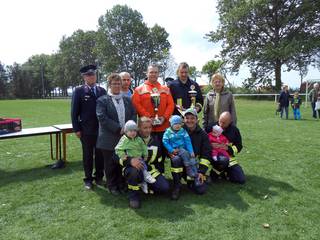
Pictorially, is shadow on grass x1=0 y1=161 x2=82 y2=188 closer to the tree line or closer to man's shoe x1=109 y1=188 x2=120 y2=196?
man's shoe x1=109 y1=188 x2=120 y2=196

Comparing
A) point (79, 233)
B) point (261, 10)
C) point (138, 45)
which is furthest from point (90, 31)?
point (79, 233)

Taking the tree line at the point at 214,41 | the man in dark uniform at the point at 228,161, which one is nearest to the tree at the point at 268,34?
the tree line at the point at 214,41

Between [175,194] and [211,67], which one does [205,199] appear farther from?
[211,67]

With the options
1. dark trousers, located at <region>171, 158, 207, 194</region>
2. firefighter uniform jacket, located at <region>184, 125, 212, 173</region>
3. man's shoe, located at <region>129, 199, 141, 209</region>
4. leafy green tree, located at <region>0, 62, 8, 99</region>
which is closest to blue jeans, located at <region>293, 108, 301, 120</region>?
firefighter uniform jacket, located at <region>184, 125, 212, 173</region>

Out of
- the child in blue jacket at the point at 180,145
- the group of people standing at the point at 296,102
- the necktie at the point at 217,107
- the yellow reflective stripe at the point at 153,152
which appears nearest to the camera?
the yellow reflective stripe at the point at 153,152

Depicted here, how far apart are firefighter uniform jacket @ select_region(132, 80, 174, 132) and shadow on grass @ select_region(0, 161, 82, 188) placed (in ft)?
7.24

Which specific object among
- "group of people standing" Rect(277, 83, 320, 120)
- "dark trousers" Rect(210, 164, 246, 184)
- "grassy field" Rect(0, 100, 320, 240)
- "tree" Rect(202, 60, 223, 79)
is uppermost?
"tree" Rect(202, 60, 223, 79)

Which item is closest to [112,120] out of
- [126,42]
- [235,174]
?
[235,174]

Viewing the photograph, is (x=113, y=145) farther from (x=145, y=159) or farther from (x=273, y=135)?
(x=273, y=135)

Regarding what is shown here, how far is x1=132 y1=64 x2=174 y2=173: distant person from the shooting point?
5234 mm

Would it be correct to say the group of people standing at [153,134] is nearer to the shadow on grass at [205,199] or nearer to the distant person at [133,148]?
the distant person at [133,148]

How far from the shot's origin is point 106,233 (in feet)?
12.2

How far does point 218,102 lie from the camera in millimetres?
5828

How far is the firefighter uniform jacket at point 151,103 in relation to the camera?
17.2 feet
